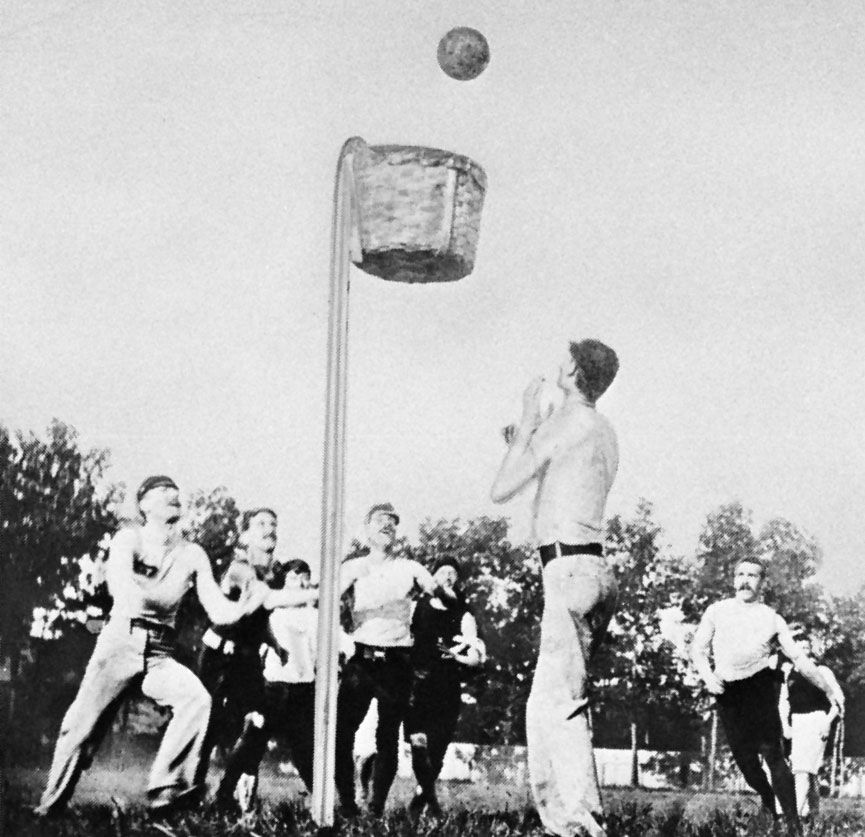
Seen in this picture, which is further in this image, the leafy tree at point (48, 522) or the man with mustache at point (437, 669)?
the leafy tree at point (48, 522)

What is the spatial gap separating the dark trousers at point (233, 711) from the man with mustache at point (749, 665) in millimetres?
1198

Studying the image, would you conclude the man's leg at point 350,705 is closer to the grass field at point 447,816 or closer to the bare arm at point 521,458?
the grass field at point 447,816

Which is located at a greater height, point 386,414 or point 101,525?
A: point 386,414

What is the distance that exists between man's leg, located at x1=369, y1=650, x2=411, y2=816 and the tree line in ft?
0.58

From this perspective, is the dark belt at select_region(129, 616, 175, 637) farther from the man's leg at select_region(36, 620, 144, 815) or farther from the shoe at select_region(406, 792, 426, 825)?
the shoe at select_region(406, 792, 426, 825)

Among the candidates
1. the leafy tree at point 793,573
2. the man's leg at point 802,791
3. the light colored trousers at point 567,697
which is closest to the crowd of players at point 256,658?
the light colored trousers at point 567,697

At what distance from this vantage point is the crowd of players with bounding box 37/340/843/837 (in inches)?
164

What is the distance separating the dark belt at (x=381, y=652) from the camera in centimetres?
426

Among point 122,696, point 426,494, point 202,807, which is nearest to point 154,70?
point 426,494

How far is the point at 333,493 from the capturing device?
4.19 m

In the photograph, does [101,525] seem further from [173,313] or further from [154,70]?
[154,70]

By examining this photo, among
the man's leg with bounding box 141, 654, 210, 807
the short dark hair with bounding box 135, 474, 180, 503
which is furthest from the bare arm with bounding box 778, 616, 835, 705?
the short dark hair with bounding box 135, 474, 180, 503

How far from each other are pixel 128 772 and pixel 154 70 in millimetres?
1911

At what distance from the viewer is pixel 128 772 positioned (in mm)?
4211
